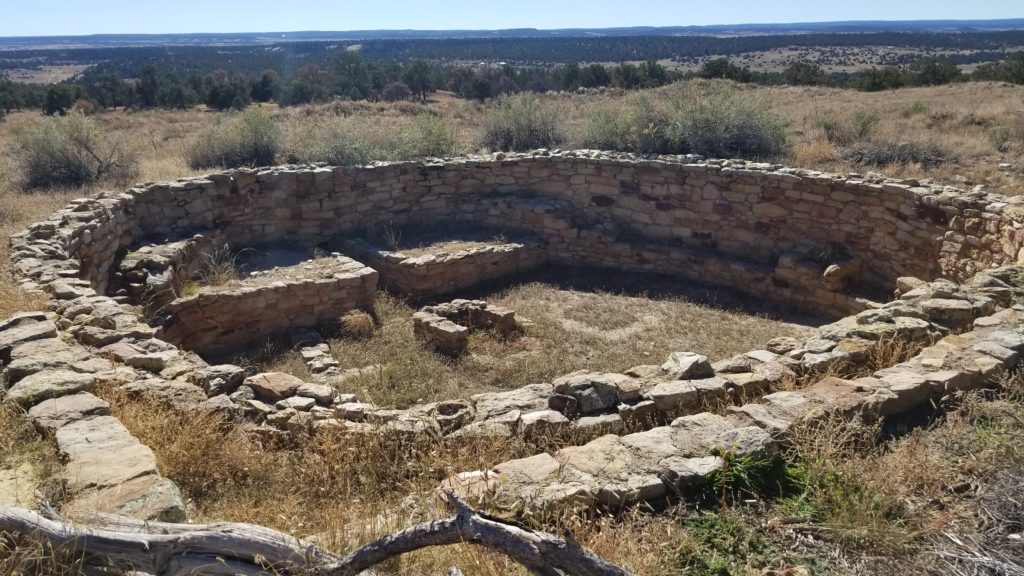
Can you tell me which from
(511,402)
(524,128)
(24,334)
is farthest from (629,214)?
(24,334)

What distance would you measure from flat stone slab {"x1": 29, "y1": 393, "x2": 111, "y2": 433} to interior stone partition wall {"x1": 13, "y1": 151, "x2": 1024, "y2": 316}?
3.73 metres

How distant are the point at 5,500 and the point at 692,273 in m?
8.70

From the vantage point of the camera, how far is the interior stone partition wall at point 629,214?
8.14 metres

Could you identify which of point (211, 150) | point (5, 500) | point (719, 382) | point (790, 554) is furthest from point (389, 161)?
point (790, 554)

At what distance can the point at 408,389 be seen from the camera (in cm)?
649

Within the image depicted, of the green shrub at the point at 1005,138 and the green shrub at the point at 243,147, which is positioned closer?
the green shrub at the point at 1005,138

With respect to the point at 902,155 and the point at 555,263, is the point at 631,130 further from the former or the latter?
the point at 902,155

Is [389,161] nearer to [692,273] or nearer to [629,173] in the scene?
[629,173]

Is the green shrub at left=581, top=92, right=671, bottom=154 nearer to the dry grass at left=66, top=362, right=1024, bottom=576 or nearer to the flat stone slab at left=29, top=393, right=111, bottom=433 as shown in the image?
the dry grass at left=66, top=362, right=1024, bottom=576

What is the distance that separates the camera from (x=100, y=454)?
11.1ft

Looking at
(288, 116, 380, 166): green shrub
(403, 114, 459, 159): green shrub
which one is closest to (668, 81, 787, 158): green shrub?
(403, 114, 459, 159): green shrub

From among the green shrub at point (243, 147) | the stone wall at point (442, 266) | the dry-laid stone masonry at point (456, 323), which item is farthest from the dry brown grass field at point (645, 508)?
the green shrub at point (243, 147)

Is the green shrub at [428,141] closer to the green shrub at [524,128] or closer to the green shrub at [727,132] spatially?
the green shrub at [524,128]

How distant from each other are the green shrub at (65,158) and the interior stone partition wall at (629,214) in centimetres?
257
